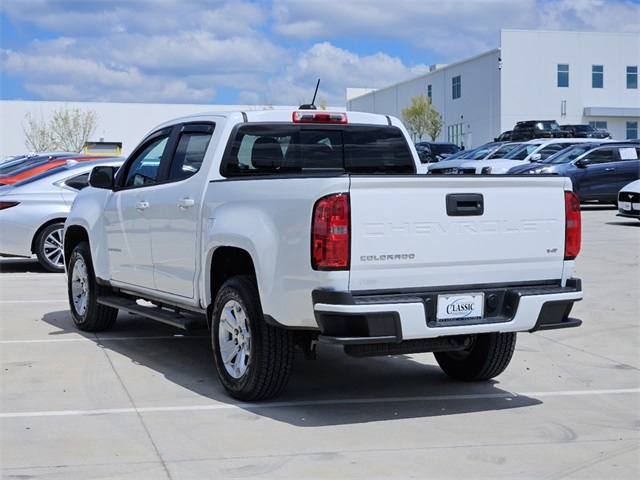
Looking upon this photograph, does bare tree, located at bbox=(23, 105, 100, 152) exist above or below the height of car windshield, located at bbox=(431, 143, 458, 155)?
above

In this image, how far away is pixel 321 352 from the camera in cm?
895

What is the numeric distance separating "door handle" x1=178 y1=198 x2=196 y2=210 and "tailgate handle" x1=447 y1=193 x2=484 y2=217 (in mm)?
2121

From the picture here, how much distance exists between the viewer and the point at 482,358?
24.8ft

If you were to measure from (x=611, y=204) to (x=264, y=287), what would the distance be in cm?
2470

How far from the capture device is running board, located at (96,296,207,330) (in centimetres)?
777

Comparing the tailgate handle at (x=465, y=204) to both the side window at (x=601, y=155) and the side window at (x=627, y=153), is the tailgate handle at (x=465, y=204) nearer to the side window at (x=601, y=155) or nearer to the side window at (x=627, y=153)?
the side window at (x=601, y=155)

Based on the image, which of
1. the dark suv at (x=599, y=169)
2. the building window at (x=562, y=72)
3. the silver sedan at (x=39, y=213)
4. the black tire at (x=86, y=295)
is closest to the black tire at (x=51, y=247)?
the silver sedan at (x=39, y=213)

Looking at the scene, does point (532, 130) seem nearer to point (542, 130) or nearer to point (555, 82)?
point (542, 130)

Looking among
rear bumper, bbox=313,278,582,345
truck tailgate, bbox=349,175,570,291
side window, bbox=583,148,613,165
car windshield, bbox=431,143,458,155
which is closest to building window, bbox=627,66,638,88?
car windshield, bbox=431,143,458,155

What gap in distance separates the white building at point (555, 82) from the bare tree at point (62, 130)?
3049 cm

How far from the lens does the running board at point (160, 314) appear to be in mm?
7766

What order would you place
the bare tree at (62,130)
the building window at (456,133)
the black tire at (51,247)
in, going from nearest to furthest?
the black tire at (51,247)
the building window at (456,133)
the bare tree at (62,130)

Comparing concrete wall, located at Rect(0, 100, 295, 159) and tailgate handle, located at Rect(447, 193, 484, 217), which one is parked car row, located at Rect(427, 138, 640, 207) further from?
concrete wall, located at Rect(0, 100, 295, 159)

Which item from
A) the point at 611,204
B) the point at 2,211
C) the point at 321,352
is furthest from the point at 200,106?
the point at 321,352
